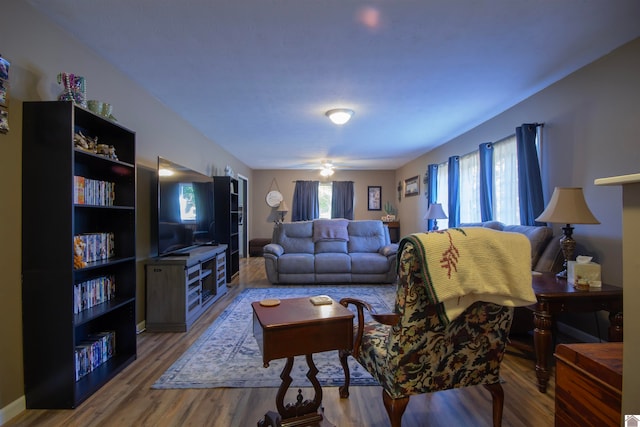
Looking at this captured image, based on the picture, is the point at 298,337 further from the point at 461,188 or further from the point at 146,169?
the point at 461,188

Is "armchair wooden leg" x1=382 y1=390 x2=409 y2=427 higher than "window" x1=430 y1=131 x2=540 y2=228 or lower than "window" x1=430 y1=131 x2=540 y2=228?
lower

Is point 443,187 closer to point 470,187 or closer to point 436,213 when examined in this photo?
point 436,213

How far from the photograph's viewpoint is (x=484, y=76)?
8.95ft

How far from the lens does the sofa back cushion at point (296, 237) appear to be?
16.7 ft

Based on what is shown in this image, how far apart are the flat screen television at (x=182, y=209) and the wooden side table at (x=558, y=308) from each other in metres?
3.08

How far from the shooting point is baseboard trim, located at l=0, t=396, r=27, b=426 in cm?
159

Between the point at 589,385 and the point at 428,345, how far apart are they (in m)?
0.51

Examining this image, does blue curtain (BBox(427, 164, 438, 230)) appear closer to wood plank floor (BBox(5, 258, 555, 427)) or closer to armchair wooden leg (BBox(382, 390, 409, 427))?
wood plank floor (BBox(5, 258, 555, 427))

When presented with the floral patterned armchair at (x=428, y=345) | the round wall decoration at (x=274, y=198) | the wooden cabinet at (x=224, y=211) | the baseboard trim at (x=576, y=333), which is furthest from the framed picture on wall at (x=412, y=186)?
the floral patterned armchair at (x=428, y=345)

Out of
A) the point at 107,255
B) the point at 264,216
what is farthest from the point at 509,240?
the point at 264,216

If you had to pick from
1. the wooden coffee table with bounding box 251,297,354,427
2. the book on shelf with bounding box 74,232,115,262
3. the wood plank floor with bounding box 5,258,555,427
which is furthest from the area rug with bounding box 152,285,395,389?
the book on shelf with bounding box 74,232,115,262

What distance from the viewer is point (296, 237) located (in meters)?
5.19

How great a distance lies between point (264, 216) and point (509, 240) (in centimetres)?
753

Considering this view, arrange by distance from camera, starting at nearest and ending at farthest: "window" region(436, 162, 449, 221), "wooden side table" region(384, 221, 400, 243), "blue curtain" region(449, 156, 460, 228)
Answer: "blue curtain" region(449, 156, 460, 228)
"window" region(436, 162, 449, 221)
"wooden side table" region(384, 221, 400, 243)
